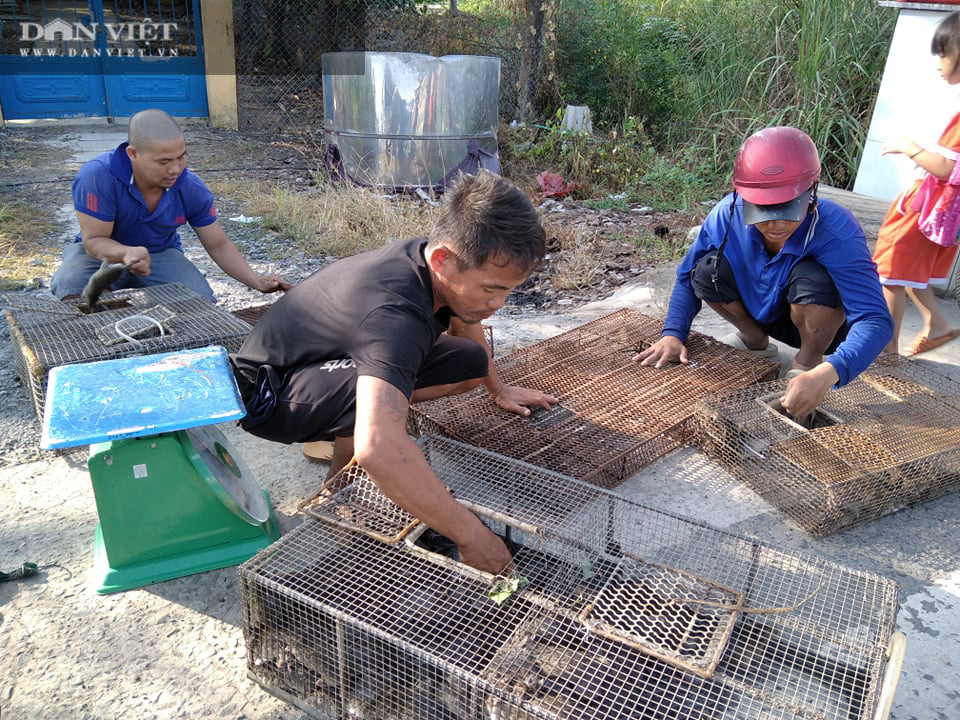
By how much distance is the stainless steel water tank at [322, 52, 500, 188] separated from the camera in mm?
7402

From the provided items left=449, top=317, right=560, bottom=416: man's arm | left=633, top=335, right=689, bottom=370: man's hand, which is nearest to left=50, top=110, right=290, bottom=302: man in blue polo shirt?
left=449, top=317, right=560, bottom=416: man's arm

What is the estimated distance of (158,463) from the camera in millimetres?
2213

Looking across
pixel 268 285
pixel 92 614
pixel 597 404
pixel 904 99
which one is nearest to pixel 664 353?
pixel 597 404

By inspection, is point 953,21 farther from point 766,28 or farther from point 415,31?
point 415,31

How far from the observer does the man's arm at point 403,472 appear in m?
1.82

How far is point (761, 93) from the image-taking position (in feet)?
22.9

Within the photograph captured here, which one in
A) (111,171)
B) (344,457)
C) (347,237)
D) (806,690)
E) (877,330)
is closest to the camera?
(806,690)

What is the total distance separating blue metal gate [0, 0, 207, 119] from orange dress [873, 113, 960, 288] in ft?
30.3

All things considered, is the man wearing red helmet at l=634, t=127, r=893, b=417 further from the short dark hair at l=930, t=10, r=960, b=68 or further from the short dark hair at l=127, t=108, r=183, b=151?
the short dark hair at l=127, t=108, r=183, b=151

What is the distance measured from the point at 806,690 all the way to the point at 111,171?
11.7 ft

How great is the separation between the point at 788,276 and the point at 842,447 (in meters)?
0.83

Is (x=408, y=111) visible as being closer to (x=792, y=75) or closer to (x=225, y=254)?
(x=792, y=75)

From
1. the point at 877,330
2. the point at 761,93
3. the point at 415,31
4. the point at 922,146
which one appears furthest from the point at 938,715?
the point at 415,31

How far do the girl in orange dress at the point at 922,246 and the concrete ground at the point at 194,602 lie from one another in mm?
1451
